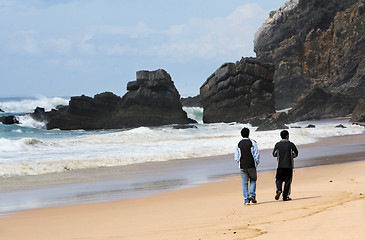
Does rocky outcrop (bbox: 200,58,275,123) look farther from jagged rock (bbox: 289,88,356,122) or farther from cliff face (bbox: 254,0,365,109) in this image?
cliff face (bbox: 254,0,365,109)

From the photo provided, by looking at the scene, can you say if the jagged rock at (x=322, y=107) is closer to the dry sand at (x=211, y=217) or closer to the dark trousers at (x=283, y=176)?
the dry sand at (x=211, y=217)

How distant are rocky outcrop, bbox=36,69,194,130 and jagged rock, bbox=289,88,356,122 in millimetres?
13921

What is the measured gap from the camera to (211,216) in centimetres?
890

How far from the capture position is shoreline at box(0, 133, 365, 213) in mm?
12375

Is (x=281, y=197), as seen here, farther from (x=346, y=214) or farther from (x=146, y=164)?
(x=146, y=164)

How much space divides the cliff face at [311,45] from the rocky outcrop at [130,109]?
5556 cm

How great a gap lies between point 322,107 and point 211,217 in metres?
66.1

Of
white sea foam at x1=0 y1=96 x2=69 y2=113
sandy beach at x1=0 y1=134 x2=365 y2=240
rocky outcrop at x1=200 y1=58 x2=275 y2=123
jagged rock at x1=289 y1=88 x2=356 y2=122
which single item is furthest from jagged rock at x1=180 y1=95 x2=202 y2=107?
sandy beach at x1=0 y1=134 x2=365 y2=240

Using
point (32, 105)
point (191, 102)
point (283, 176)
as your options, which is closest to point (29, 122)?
point (32, 105)

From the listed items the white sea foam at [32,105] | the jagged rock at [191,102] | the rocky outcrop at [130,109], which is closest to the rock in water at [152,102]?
the rocky outcrop at [130,109]

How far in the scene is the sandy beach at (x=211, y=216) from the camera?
7.01m

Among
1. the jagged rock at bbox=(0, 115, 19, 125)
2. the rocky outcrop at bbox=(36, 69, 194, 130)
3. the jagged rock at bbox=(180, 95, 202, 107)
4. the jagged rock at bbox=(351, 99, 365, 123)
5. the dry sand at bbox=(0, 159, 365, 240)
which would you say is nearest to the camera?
the dry sand at bbox=(0, 159, 365, 240)

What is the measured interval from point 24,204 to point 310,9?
447ft

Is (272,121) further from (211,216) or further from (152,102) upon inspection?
(211,216)
